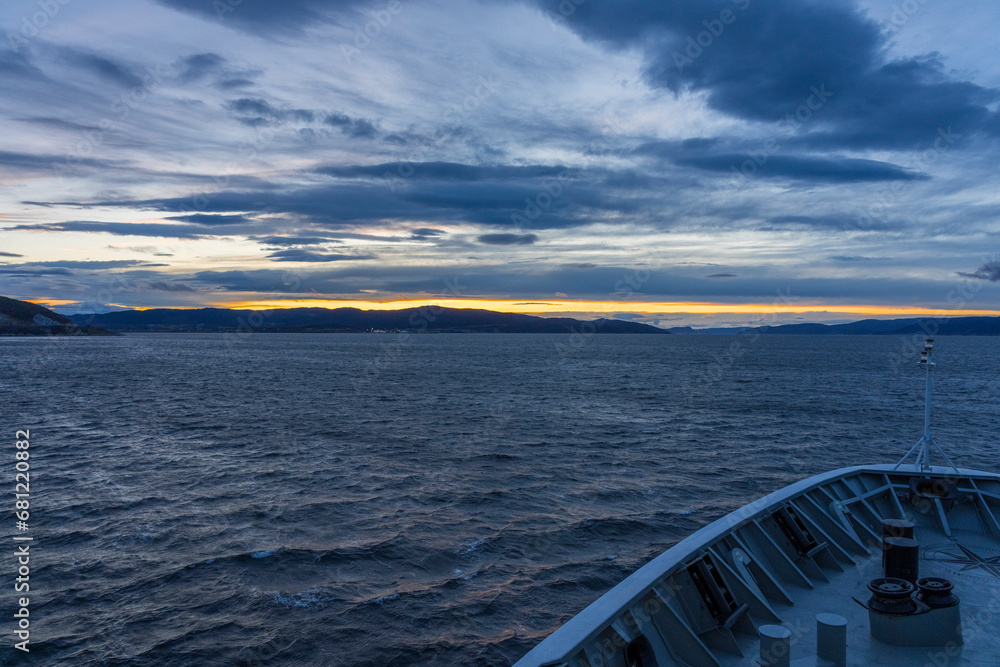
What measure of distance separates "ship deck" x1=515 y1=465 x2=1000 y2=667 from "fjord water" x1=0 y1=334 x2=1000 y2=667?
6.85 meters

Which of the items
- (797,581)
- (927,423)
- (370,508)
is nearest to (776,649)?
(797,581)

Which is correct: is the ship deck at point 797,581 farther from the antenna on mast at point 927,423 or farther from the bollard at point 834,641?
the antenna on mast at point 927,423

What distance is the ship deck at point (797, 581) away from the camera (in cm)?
861

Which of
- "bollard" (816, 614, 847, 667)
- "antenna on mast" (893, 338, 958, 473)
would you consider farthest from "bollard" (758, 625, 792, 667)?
"antenna on mast" (893, 338, 958, 473)

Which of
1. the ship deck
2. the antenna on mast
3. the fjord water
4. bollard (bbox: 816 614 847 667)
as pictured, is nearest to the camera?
bollard (bbox: 816 614 847 667)

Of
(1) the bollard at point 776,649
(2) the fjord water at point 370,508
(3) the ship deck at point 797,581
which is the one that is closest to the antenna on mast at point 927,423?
(3) the ship deck at point 797,581

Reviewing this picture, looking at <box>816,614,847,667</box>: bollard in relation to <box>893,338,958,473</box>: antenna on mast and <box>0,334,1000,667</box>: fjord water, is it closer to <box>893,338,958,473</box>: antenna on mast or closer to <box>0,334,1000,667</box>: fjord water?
<box>893,338,958,473</box>: antenna on mast

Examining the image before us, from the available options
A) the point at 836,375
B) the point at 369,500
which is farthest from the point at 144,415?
the point at 836,375

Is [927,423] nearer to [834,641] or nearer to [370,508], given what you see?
[834,641]

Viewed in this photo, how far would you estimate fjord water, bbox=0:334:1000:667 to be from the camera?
15.7 meters

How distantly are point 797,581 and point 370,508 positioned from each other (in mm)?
18248

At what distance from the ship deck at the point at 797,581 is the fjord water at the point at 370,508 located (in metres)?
6.85

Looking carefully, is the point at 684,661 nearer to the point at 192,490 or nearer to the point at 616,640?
the point at 616,640

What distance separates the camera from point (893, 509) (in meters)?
15.8
